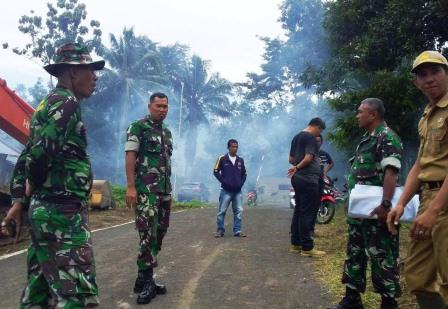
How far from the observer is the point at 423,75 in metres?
3.18

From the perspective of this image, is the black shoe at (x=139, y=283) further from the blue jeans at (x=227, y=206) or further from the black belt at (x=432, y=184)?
the blue jeans at (x=227, y=206)

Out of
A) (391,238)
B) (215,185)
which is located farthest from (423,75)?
(215,185)

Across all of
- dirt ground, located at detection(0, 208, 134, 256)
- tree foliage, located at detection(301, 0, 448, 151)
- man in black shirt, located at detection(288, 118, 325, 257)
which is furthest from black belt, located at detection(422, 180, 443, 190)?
tree foliage, located at detection(301, 0, 448, 151)

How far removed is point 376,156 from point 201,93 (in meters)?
43.0

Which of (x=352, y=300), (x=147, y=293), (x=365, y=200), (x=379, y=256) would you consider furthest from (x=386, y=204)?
(x=147, y=293)

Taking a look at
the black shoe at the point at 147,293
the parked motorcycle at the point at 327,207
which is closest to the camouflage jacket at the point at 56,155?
the black shoe at the point at 147,293

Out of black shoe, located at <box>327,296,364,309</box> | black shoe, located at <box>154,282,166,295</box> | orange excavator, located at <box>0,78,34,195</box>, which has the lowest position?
black shoe, located at <box>154,282,166,295</box>

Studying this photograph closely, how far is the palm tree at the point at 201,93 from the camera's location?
152ft

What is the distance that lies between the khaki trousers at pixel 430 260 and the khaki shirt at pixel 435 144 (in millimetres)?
123

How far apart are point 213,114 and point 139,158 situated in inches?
1715

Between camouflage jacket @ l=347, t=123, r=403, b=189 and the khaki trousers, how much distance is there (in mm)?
791

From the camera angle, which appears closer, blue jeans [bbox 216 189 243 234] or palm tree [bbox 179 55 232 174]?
blue jeans [bbox 216 189 243 234]

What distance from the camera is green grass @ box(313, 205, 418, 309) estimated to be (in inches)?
178

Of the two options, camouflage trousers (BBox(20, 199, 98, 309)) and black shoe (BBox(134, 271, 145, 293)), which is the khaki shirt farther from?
black shoe (BBox(134, 271, 145, 293))
